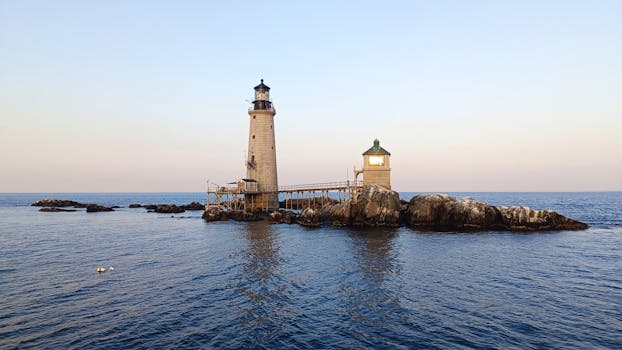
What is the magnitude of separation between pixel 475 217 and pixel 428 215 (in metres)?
5.84

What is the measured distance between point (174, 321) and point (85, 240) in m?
28.9

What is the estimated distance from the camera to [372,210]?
1895 inches

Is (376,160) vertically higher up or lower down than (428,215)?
higher up

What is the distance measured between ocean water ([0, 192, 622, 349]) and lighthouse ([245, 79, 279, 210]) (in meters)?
25.7

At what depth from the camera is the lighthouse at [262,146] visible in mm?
59153

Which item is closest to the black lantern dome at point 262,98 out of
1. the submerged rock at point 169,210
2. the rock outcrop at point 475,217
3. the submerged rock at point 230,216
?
the submerged rock at point 230,216

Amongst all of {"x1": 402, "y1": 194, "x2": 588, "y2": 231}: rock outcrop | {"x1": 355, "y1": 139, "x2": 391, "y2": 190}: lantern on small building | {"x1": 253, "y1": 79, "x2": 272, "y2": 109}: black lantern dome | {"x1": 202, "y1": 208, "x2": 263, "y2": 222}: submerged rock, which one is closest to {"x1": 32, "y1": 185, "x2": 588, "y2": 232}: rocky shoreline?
{"x1": 402, "y1": 194, "x2": 588, "y2": 231}: rock outcrop

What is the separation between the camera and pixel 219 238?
38719mm

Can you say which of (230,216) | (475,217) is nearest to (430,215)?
(475,217)

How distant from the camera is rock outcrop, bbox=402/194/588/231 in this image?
43469 mm

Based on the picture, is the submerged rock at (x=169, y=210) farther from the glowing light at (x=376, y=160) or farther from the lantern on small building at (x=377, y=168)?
the glowing light at (x=376, y=160)

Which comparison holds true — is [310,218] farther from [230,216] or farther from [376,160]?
[230,216]

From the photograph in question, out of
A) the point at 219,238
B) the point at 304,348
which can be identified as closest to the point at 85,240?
the point at 219,238

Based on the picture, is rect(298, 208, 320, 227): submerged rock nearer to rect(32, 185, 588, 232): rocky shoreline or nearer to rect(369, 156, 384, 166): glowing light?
rect(32, 185, 588, 232): rocky shoreline
